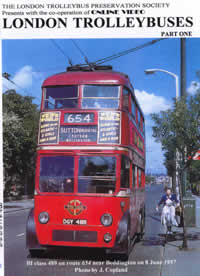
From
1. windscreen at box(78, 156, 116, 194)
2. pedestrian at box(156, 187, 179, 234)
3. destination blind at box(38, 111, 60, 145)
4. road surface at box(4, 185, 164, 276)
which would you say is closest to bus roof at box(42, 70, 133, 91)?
destination blind at box(38, 111, 60, 145)

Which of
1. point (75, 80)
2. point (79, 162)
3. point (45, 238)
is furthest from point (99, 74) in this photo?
point (45, 238)

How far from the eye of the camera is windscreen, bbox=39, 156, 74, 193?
841 cm

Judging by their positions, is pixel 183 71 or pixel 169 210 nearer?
pixel 183 71

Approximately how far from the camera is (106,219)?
324 inches

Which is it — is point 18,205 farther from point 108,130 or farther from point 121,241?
point 108,130

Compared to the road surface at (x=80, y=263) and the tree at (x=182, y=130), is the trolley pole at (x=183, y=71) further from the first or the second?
the road surface at (x=80, y=263)

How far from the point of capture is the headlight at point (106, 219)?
8.20m

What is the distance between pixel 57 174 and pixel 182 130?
3249 mm

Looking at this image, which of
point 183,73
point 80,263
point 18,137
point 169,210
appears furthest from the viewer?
point 18,137

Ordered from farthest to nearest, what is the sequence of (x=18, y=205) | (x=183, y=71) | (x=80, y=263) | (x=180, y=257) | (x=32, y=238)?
(x=18, y=205)
(x=183, y=71)
(x=180, y=257)
(x=32, y=238)
(x=80, y=263)

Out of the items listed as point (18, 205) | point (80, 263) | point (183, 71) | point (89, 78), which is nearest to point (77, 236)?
point (80, 263)

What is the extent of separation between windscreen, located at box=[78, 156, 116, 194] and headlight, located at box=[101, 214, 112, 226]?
0.49m

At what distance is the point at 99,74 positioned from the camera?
8891 mm

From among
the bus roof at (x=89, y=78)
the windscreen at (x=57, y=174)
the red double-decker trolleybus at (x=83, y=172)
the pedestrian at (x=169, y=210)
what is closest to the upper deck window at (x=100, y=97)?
the red double-decker trolleybus at (x=83, y=172)
